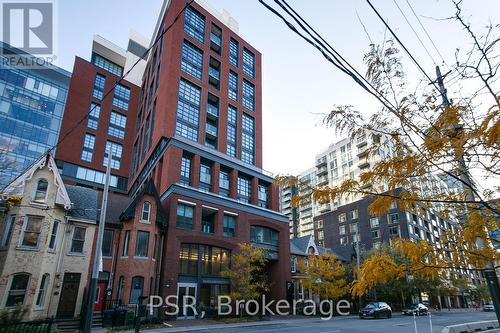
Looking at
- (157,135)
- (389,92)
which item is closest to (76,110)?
(157,135)

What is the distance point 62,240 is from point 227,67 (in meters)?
32.9

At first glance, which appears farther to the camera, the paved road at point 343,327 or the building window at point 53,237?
the building window at point 53,237

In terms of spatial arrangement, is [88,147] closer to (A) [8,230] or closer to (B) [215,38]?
(B) [215,38]

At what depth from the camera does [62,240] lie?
2384 cm

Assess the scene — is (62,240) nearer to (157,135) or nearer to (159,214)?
(159,214)

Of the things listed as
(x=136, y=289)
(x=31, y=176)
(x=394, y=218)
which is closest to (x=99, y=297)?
(x=136, y=289)

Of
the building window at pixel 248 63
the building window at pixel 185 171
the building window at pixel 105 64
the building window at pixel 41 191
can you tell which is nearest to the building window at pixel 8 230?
the building window at pixel 41 191

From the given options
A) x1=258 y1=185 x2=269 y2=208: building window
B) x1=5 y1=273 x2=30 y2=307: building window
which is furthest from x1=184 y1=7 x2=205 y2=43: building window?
x1=5 y1=273 x2=30 y2=307: building window

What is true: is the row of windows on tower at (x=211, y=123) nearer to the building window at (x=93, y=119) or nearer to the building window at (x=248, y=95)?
the building window at (x=248, y=95)

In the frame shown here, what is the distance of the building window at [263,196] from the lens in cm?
4206

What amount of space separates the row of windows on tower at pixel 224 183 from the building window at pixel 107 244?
367 inches

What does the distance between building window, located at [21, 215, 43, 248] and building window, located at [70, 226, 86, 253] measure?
3.78m

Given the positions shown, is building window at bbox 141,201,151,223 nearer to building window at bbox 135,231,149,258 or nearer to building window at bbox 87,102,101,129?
building window at bbox 135,231,149,258

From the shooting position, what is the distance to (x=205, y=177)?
36.7m
